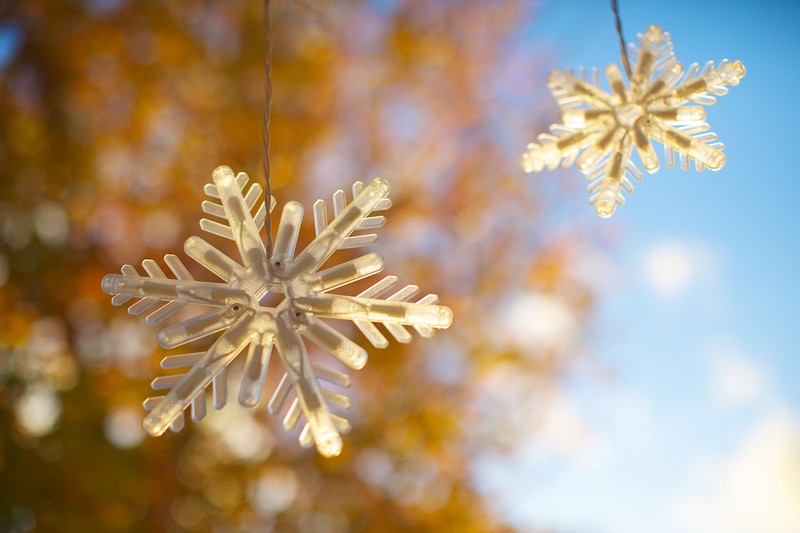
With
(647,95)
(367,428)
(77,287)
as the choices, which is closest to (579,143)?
(647,95)

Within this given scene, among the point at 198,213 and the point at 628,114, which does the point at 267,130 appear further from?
the point at 198,213

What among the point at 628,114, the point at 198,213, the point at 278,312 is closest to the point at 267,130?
the point at 278,312

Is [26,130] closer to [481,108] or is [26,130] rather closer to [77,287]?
[77,287]

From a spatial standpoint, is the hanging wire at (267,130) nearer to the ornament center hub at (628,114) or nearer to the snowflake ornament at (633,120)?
the snowflake ornament at (633,120)

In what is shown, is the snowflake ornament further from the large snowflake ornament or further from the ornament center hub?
the large snowflake ornament

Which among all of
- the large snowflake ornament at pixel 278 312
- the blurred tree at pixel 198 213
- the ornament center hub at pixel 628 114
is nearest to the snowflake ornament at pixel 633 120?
the ornament center hub at pixel 628 114

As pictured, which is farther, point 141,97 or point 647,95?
point 141,97

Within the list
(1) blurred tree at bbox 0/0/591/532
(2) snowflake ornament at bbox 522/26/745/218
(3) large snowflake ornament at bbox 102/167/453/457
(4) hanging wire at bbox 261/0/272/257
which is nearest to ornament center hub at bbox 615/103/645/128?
(2) snowflake ornament at bbox 522/26/745/218
